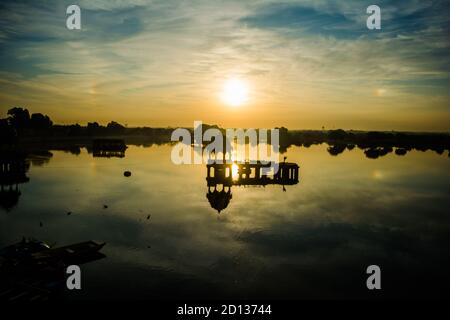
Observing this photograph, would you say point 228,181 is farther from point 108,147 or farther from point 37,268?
point 108,147

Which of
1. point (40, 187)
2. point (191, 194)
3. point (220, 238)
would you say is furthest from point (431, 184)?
point (40, 187)

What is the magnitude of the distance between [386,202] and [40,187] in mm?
49969

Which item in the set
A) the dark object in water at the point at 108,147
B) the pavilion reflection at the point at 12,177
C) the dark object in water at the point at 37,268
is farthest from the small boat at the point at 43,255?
the dark object in water at the point at 108,147

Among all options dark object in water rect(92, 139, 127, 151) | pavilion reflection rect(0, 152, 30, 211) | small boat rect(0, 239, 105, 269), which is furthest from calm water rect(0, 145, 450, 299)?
dark object in water rect(92, 139, 127, 151)

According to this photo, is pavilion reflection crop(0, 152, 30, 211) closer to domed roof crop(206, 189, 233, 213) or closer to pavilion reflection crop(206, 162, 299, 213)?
domed roof crop(206, 189, 233, 213)

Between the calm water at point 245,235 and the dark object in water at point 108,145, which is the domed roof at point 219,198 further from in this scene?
the dark object in water at point 108,145

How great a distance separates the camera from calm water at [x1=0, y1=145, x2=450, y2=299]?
20.3 meters

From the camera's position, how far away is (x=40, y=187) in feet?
159

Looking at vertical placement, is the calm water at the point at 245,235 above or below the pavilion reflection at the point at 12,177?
below

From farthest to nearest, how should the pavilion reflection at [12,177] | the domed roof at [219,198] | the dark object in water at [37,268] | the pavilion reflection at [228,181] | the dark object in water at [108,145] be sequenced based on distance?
the dark object in water at [108,145]
the pavilion reflection at [228,181]
the pavilion reflection at [12,177]
the domed roof at [219,198]
the dark object in water at [37,268]

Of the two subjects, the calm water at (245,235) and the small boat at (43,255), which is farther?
the calm water at (245,235)

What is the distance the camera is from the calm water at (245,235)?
20.3 m

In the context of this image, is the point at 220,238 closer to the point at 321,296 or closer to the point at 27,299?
the point at 321,296
